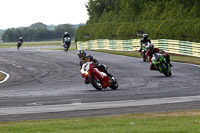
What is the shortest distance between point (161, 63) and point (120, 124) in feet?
42.0

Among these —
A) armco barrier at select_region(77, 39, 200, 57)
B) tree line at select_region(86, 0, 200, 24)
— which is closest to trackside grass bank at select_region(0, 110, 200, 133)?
armco barrier at select_region(77, 39, 200, 57)

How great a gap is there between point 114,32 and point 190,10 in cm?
1708

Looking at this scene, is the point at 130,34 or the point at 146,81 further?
the point at 130,34

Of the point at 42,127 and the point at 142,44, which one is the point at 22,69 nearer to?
the point at 142,44

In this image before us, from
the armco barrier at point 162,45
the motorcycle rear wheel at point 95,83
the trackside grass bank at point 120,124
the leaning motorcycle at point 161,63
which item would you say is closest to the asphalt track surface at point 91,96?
the motorcycle rear wheel at point 95,83

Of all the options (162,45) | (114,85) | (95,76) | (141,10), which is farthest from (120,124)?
(141,10)

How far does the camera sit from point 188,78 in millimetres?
21516

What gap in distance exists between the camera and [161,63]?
22.5 meters

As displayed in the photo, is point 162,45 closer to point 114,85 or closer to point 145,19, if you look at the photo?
point 145,19

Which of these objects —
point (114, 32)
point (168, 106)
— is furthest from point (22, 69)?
point (114, 32)

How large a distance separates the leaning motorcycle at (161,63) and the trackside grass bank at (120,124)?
10.8m

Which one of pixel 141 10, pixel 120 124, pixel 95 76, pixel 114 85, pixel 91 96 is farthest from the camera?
pixel 141 10

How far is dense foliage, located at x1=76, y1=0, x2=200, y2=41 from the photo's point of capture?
45.1 m

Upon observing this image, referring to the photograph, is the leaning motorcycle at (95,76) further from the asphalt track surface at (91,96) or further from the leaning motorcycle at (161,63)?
the leaning motorcycle at (161,63)
